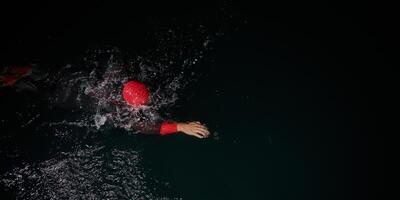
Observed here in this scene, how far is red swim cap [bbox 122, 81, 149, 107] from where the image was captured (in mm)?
3541

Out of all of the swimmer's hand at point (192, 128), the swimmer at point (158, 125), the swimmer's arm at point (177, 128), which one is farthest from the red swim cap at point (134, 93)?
the swimmer's hand at point (192, 128)

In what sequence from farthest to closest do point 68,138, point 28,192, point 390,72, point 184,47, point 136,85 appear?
Answer: 1. point 184,47
2. point 390,72
3. point 68,138
4. point 28,192
5. point 136,85

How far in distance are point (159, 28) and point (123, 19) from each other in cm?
63

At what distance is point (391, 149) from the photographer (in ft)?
12.9

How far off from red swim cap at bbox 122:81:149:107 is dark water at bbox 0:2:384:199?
0.53 metres

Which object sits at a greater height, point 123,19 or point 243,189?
point 123,19

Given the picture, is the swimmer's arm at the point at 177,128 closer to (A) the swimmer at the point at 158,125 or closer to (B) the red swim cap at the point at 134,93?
(A) the swimmer at the point at 158,125

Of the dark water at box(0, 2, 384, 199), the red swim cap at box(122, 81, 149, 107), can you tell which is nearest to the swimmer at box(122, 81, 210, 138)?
the red swim cap at box(122, 81, 149, 107)

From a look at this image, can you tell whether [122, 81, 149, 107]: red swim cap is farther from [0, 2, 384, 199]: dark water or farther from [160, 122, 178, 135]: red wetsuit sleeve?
[0, 2, 384, 199]: dark water

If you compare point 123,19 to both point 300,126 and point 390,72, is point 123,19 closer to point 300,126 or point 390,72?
point 300,126

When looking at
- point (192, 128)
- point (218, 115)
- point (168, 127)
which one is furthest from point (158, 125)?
point (218, 115)

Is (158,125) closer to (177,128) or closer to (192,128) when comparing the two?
(177,128)

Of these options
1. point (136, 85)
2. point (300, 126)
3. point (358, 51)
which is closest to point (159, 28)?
point (136, 85)

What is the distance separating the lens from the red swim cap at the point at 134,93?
354cm
